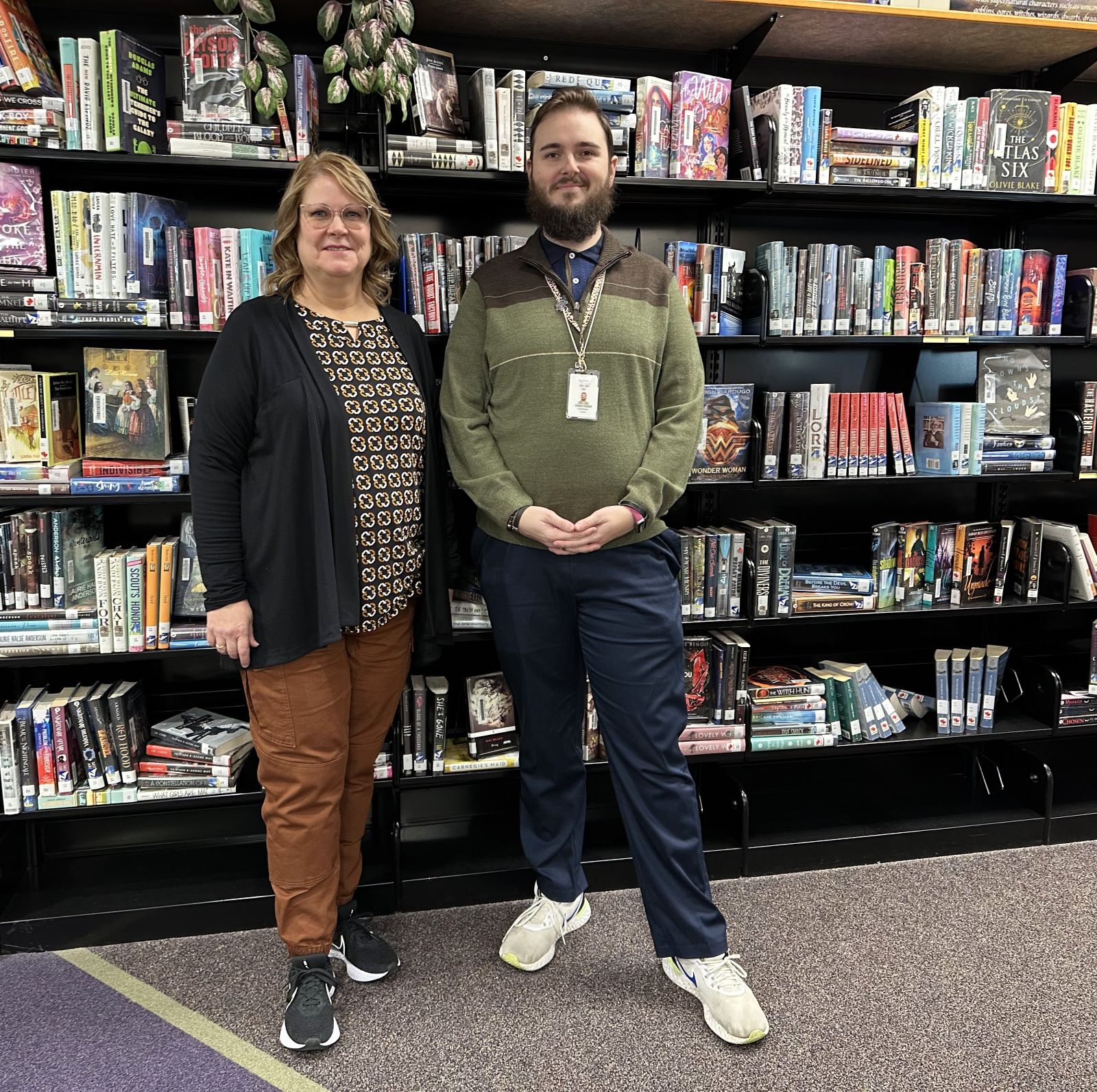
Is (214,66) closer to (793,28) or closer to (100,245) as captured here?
(100,245)

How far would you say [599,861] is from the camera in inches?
101

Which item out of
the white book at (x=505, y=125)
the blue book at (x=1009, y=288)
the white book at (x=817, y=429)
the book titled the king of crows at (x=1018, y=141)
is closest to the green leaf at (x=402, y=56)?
the white book at (x=505, y=125)

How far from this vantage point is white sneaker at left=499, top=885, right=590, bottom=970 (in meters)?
2.21

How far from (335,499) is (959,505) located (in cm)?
207

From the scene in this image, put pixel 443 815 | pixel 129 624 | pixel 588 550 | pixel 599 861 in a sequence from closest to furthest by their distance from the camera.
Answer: pixel 588 550 < pixel 129 624 < pixel 599 861 < pixel 443 815

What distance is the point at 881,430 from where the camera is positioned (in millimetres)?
2662

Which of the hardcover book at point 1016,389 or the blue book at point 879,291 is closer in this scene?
the blue book at point 879,291

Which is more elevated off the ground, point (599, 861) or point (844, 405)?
point (844, 405)

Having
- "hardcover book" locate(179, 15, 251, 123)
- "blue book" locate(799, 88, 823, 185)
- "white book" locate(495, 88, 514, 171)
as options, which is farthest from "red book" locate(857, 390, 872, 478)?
"hardcover book" locate(179, 15, 251, 123)

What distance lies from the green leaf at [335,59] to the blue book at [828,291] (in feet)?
4.30

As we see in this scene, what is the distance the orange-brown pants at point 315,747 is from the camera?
6.35ft

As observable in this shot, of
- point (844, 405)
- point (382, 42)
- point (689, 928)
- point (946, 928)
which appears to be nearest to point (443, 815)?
point (689, 928)

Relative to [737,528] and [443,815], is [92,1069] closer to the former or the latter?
[443,815]

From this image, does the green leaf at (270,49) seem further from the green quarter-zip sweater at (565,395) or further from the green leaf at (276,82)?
the green quarter-zip sweater at (565,395)
